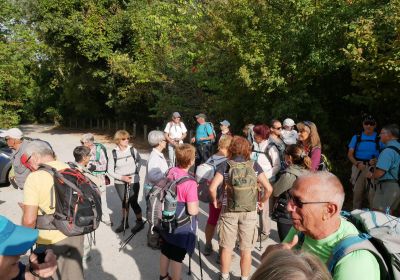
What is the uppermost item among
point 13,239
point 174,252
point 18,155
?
point 13,239

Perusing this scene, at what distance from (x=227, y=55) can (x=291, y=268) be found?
30.7 feet

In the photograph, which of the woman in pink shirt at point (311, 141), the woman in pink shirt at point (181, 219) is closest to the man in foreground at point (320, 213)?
the woman in pink shirt at point (181, 219)

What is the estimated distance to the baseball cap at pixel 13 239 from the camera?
1818 mm

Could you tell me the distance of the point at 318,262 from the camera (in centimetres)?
141

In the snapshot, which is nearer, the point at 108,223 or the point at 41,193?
the point at 41,193

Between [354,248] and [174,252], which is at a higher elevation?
[354,248]

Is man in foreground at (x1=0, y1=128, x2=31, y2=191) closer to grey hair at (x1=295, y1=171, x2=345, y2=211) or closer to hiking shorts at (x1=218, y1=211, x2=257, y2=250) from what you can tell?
hiking shorts at (x1=218, y1=211, x2=257, y2=250)

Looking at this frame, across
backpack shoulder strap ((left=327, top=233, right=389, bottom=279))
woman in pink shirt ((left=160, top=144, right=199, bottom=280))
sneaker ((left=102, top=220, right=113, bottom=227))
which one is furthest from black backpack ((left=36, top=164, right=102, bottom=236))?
sneaker ((left=102, top=220, right=113, bottom=227))

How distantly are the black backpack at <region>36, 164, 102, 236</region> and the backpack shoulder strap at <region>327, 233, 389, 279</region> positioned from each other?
2.28m

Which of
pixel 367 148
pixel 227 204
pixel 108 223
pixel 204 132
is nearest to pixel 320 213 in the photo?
pixel 227 204

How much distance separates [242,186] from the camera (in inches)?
156

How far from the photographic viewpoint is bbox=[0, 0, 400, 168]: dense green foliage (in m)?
7.00

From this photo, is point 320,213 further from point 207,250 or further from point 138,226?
point 138,226

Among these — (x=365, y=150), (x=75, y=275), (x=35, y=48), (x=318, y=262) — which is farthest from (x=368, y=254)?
(x=35, y=48)
